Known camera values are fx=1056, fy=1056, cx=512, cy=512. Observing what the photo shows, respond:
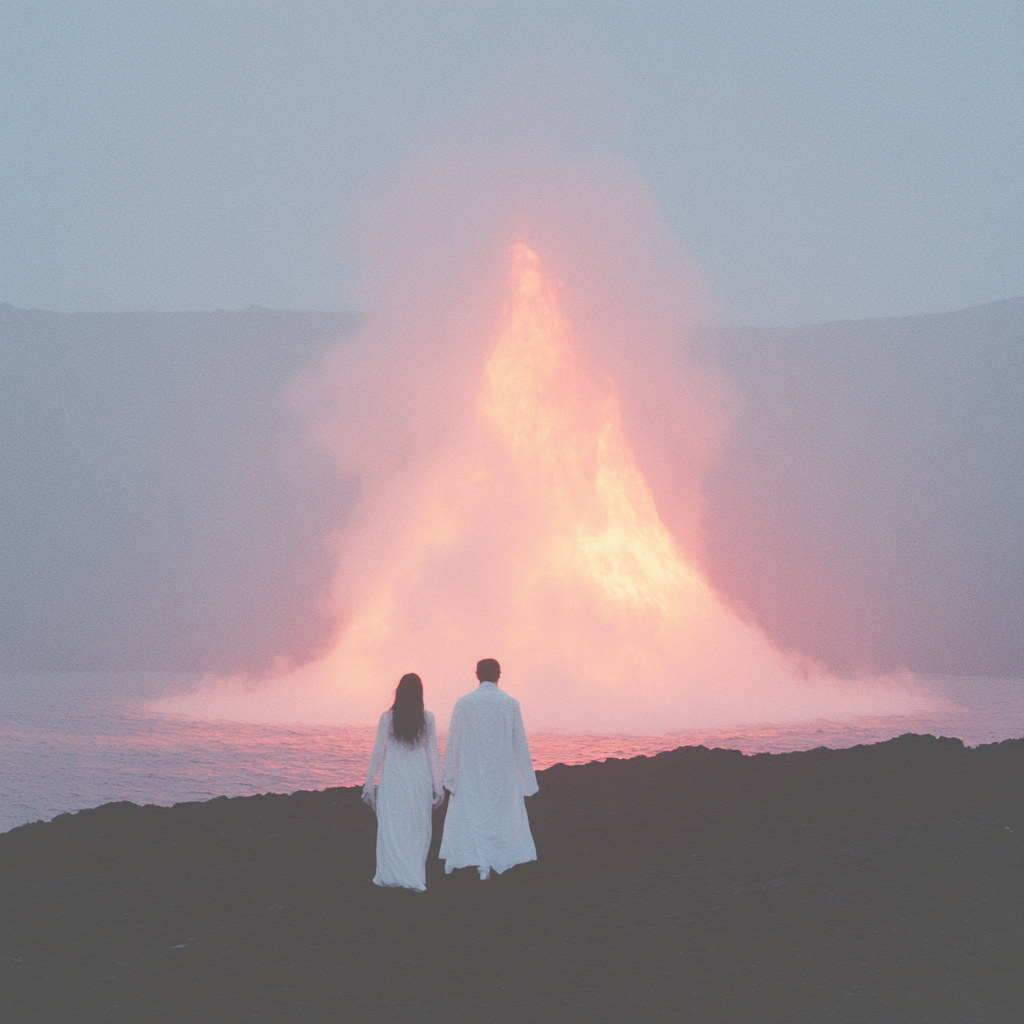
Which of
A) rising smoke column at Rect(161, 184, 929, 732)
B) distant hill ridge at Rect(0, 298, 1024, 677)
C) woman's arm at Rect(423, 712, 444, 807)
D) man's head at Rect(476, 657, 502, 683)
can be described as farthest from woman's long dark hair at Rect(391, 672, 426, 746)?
distant hill ridge at Rect(0, 298, 1024, 677)

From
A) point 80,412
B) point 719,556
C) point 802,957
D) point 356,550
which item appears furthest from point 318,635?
point 802,957

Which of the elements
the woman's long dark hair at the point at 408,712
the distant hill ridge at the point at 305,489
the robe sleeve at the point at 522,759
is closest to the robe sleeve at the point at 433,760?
the woman's long dark hair at the point at 408,712

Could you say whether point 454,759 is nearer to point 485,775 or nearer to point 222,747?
point 485,775

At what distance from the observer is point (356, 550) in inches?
2411

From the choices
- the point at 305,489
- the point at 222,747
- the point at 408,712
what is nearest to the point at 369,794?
the point at 408,712

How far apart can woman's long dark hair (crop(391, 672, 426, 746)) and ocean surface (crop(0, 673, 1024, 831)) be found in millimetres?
7173

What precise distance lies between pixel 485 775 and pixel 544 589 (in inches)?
568

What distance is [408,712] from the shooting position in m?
6.99

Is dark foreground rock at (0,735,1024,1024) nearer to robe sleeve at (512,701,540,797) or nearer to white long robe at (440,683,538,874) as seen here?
white long robe at (440,683,538,874)

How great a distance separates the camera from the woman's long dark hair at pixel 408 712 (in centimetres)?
696

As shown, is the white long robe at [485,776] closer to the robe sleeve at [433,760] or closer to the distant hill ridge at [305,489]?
the robe sleeve at [433,760]

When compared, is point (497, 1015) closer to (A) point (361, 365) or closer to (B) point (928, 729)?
(B) point (928, 729)

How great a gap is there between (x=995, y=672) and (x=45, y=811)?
1214 inches

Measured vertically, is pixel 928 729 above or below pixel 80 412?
below
